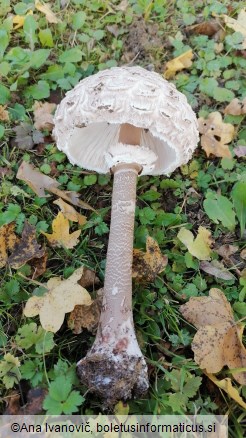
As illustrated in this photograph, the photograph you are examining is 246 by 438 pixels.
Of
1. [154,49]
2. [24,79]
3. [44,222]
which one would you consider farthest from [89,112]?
[154,49]

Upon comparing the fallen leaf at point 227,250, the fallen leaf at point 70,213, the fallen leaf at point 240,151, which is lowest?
the fallen leaf at point 227,250

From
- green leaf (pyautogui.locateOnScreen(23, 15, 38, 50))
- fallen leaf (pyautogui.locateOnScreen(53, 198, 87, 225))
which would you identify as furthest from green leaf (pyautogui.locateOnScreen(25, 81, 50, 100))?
fallen leaf (pyautogui.locateOnScreen(53, 198, 87, 225))

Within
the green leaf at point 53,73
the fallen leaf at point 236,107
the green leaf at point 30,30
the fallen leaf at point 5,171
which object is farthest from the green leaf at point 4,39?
the fallen leaf at point 236,107

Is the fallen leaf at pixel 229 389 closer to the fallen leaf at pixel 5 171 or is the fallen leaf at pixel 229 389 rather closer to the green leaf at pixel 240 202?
the green leaf at pixel 240 202

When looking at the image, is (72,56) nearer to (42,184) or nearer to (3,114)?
(3,114)

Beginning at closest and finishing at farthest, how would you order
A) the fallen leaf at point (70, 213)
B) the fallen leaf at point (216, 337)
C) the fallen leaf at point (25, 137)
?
the fallen leaf at point (216, 337) → the fallen leaf at point (70, 213) → the fallen leaf at point (25, 137)

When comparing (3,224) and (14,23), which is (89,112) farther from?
(14,23)
